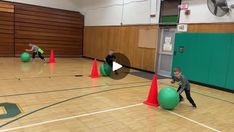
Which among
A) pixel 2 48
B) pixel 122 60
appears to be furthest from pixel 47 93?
pixel 2 48

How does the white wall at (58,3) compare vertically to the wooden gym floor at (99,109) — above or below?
above

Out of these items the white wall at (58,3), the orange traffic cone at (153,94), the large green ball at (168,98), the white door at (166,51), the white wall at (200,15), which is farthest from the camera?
the white wall at (58,3)

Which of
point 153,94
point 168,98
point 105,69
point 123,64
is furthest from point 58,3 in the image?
point 168,98

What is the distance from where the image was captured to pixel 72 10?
47.5ft

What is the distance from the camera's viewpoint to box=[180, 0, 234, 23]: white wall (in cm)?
706

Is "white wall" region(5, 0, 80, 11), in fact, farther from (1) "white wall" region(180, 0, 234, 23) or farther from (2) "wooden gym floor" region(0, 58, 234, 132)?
(1) "white wall" region(180, 0, 234, 23)

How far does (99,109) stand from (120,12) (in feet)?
27.4

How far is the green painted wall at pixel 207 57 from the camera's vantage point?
6875mm

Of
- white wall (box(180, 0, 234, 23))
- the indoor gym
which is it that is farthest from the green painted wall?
white wall (box(180, 0, 234, 23))

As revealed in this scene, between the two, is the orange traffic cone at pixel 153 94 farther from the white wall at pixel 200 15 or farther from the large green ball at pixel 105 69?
the white wall at pixel 200 15

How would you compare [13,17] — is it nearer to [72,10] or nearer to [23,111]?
[72,10]

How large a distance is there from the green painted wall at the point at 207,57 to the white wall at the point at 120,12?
226 cm

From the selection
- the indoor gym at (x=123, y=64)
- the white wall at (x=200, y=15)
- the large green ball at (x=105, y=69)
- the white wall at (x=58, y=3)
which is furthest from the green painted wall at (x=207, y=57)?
the white wall at (x=58, y=3)

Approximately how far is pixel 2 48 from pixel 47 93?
8.64 meters
